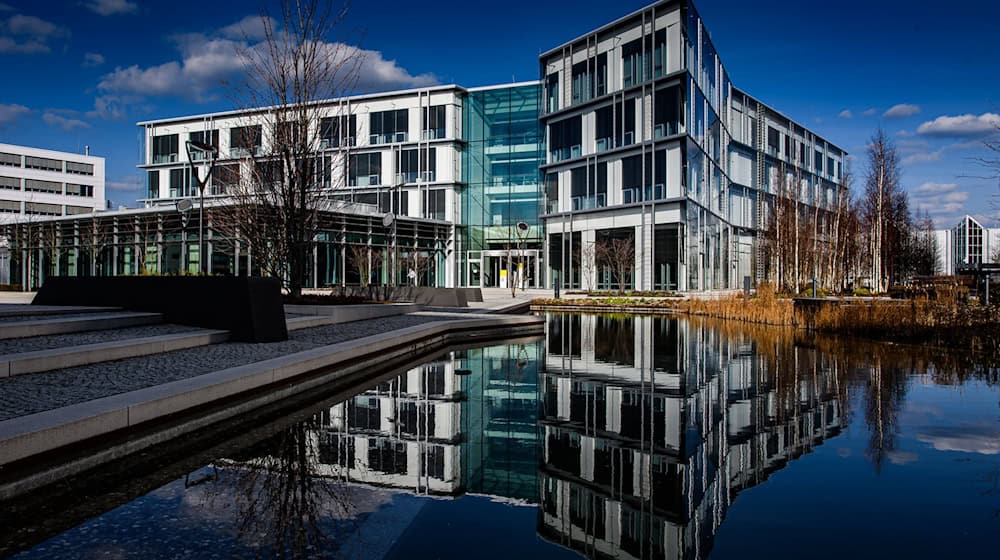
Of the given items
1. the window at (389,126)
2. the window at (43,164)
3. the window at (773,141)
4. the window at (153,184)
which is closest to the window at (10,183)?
the window at (43,164)

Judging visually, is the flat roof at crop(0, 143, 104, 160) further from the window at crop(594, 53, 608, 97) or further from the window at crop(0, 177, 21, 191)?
the window at crop(594, 53, 608, 97)

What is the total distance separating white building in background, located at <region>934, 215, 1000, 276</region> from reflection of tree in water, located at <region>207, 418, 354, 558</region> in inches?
3863

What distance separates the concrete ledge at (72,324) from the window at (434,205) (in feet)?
135

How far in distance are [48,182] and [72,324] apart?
276 feet

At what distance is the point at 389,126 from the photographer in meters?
54.0

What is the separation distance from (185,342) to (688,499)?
28.1ft

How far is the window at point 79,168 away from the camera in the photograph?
80.4 meters

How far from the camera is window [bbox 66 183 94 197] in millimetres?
80438

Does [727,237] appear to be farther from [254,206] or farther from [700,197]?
[254,206]

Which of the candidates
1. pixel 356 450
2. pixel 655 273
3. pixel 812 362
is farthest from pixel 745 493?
pixel 655 273

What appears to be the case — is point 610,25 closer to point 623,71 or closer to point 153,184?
point 623,71

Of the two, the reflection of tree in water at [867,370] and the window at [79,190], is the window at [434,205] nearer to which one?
the reflection of tree in water at [867,370]

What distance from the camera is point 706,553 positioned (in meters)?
3.38

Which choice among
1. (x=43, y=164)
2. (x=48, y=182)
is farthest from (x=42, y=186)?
(x=43, y=164)
